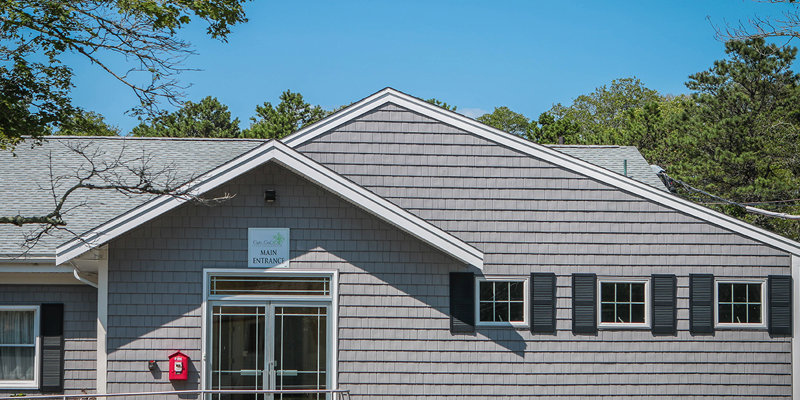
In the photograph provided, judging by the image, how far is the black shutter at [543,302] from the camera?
11.9m

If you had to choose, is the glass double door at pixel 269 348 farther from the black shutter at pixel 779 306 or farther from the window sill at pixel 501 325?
the black shutter at pixel 779 306

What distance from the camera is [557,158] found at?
1212 centimetres

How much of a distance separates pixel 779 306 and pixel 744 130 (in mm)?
15097

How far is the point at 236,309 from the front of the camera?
37.9ft

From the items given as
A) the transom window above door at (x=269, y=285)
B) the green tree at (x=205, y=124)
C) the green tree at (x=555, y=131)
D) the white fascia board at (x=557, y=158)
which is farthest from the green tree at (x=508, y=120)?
the transom window above door at (x=269, y=285)

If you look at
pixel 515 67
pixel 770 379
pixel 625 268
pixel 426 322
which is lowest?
pixel 770 379

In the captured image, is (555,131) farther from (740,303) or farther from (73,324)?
(73,324)

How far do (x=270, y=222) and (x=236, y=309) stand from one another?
1.33 meters

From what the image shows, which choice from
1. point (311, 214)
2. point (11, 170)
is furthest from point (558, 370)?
point (11, 170)

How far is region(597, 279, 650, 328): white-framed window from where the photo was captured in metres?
12.1

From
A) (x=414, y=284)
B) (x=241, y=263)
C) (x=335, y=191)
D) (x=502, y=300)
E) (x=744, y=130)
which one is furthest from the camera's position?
(x=744, y=130)

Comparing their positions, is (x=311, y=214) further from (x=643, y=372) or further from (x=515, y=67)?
(x=515, y=67)

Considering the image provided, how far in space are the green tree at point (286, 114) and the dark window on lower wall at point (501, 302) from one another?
20.6m

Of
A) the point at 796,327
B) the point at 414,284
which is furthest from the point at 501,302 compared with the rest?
the point at 796,327
